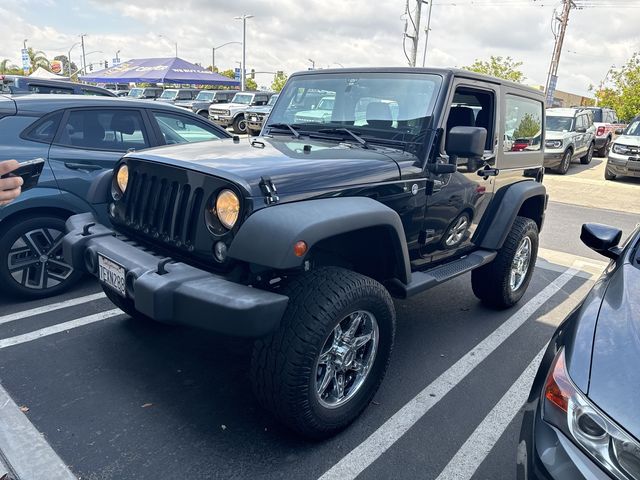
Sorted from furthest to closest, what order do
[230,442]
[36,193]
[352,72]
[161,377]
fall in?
[36,193]
[352,72]
[161,377]
[230,442]

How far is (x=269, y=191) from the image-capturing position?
7.97 feet

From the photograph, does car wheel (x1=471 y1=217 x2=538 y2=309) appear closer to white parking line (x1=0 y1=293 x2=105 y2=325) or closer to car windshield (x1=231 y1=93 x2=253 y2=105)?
white parking line (x1=0 y1=293 x2=105 y2=325)

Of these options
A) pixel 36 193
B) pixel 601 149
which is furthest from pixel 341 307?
pixel 601 149

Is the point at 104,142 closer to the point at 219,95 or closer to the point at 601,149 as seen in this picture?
the point at 601,149

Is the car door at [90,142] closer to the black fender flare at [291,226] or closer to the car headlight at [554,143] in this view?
the black fender flare at [291,226]

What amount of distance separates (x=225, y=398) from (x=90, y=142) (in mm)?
2809

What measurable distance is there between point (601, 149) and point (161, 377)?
21111mm

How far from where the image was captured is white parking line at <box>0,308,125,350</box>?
3568mm

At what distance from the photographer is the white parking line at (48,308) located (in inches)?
154

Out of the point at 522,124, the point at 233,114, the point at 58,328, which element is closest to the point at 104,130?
the point at 58,328

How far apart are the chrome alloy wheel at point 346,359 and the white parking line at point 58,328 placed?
7.17 feet

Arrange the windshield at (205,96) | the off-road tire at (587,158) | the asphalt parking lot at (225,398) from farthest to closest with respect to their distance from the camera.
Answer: the windshield at (205,96), the off-road tire at (587,158), the asphalt parking lot at (225,398)

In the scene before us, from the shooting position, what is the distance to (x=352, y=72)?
12.5 feet

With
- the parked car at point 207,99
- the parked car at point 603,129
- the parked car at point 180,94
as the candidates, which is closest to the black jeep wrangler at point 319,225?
the parked car at point 603,129
